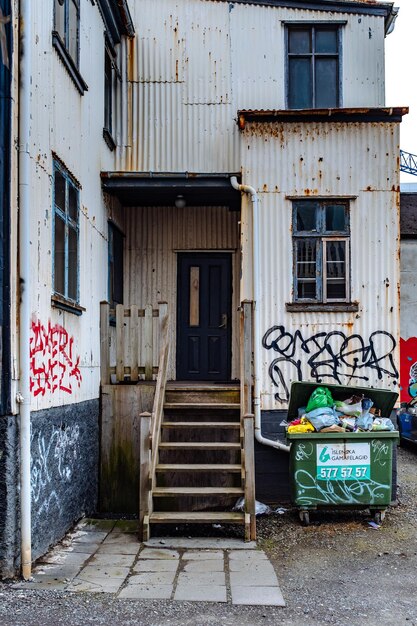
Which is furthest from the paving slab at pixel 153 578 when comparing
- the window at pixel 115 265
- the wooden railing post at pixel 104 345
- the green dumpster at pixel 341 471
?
the window at pixel 115 265

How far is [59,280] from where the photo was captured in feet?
25.1

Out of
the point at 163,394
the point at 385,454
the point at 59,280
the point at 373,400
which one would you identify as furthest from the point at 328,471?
the point at 59,280

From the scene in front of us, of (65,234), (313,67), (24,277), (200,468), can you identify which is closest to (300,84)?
(313,67)

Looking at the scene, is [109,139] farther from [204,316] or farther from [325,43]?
[325,43]

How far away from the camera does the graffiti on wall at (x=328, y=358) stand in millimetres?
9695

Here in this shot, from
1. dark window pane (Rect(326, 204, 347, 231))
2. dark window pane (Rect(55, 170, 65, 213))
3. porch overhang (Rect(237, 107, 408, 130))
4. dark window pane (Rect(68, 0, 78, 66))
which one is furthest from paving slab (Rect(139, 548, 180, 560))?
porch overhang (Rect(237, 107, 408, 130))

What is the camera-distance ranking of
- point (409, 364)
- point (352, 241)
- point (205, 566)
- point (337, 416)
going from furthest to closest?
point (409, 364), point (352, 241), point (337, 416), point (205, 566)

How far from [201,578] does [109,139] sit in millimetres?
6637

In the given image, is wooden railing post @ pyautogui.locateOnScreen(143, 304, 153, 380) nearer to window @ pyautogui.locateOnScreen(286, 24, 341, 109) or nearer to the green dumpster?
the green dumpster

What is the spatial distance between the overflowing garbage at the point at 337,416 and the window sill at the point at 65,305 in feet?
9.37

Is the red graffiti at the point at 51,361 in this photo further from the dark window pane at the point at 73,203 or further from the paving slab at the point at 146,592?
the paving slab at the point at 146,592

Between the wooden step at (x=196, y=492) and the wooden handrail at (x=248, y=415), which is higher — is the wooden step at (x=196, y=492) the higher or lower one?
the lower one

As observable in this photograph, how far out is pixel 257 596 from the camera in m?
5.85

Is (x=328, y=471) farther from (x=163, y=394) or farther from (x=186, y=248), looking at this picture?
(x=186, y=248)
